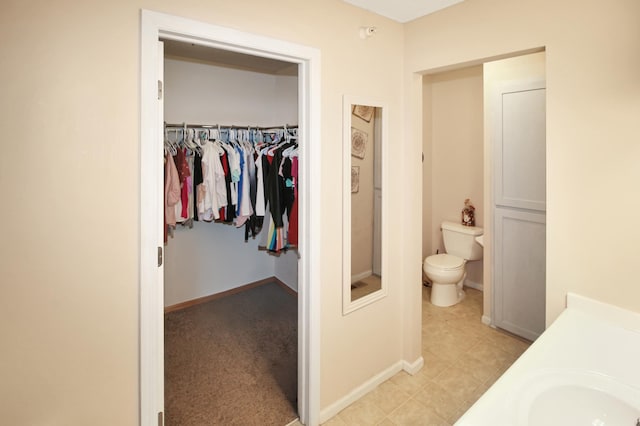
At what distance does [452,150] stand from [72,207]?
3739 millimetres

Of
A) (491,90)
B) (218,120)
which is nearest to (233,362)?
(218,120)

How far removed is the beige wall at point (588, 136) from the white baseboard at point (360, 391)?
44.7 inches

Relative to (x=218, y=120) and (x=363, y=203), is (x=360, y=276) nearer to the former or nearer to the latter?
(x=363, y=203)

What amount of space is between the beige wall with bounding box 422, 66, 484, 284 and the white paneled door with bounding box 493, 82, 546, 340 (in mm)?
906

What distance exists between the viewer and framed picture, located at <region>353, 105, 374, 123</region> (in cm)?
211

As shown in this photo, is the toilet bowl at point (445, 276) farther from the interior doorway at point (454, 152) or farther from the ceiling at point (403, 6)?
the ceiling at point (403, 6)

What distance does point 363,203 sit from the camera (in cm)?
222

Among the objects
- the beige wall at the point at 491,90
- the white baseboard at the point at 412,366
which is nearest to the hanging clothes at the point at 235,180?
the white baseboard at the point at 412,366

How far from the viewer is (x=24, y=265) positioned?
3.90 ft

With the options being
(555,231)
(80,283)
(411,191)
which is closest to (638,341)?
(555,231)

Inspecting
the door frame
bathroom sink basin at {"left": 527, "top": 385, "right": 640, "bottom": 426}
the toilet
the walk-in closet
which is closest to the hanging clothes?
the walk-in closet

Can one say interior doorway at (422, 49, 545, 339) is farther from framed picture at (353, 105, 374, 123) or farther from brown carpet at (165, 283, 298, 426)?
brown carpet at (165, 283, 298, 426)

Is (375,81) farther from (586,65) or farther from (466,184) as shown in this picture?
(466,184)

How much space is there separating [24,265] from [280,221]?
6.47 ft
